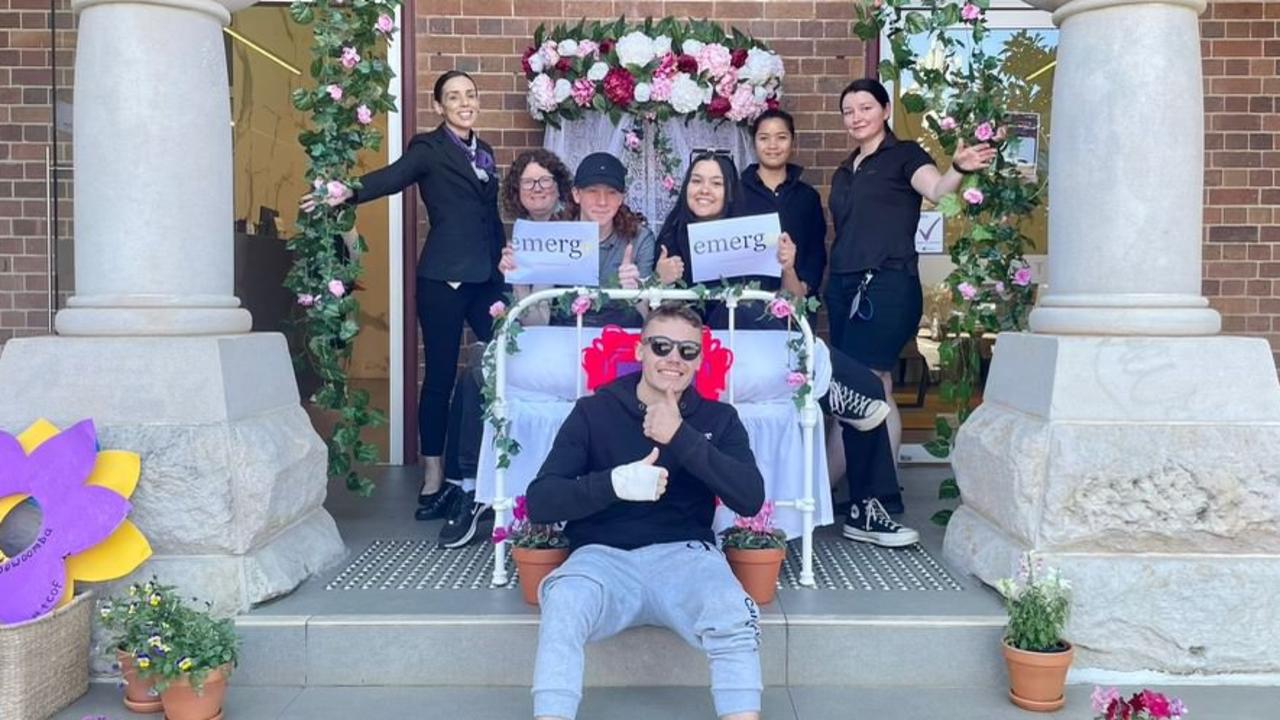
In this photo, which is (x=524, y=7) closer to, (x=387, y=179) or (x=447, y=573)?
(x=387, y=179)

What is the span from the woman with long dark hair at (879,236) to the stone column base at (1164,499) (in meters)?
1.09

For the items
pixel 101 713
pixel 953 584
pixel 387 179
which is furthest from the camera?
pixel 387 179

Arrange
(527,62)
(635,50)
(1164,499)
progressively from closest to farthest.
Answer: (1164,499)
(635,50)
(527,62)

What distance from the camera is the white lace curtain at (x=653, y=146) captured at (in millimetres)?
5871

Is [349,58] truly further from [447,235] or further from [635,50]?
[635,50]

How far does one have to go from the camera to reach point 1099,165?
356cm

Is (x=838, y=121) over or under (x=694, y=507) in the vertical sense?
over

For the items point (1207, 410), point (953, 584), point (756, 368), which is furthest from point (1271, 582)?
point (756, 368)

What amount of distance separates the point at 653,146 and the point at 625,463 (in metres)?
3.05

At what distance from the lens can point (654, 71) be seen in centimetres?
560

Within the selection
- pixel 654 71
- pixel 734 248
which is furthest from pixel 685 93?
pixel 734 248

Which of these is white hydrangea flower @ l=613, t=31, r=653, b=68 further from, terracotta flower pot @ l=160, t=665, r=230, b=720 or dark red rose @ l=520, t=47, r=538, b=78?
terracotta flower pot @ l=160, t=665, r=230, b=720

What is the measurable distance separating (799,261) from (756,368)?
4.54 ft

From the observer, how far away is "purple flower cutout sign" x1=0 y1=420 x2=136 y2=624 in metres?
3.20
